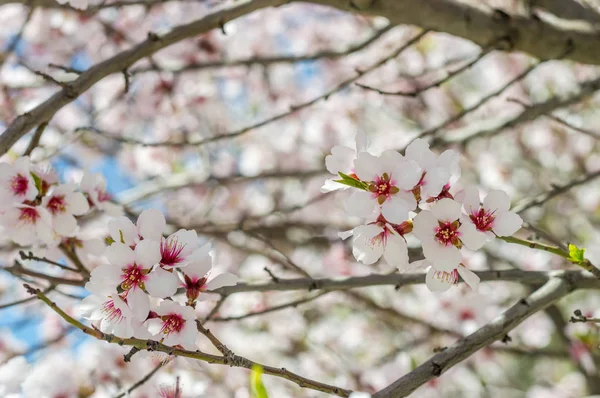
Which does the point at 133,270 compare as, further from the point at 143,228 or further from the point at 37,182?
the point at 37,182

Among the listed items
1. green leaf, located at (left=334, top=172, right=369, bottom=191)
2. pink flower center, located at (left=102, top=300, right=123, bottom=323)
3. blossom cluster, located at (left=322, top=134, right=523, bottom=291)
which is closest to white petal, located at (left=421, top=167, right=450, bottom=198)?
blossom cluster, located at (left=322, top=134, right=523, bottom=291)

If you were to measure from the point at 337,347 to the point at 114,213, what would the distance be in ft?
8.70

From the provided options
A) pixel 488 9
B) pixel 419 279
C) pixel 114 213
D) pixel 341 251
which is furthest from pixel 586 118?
pixel 114 213

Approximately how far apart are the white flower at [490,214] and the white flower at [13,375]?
110 cm

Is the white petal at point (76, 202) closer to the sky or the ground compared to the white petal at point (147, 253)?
closer to the sky

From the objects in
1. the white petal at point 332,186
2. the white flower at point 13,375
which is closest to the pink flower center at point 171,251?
the white petal at point 332,186

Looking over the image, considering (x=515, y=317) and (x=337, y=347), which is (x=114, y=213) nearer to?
(x=515, y=317)

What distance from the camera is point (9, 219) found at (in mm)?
1326

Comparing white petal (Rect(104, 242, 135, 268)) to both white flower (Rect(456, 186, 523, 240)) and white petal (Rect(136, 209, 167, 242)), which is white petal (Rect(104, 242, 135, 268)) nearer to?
white petal (Rect(136, 209, 167, 242))

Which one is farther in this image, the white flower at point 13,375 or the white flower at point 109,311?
the white flower at point 13,375

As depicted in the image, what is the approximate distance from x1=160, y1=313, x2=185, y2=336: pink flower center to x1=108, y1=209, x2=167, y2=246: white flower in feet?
0.47

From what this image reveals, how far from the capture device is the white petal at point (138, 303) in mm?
1089

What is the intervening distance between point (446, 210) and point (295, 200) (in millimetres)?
3248

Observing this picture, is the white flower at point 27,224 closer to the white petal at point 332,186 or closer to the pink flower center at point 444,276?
the white petal at point 332,186
